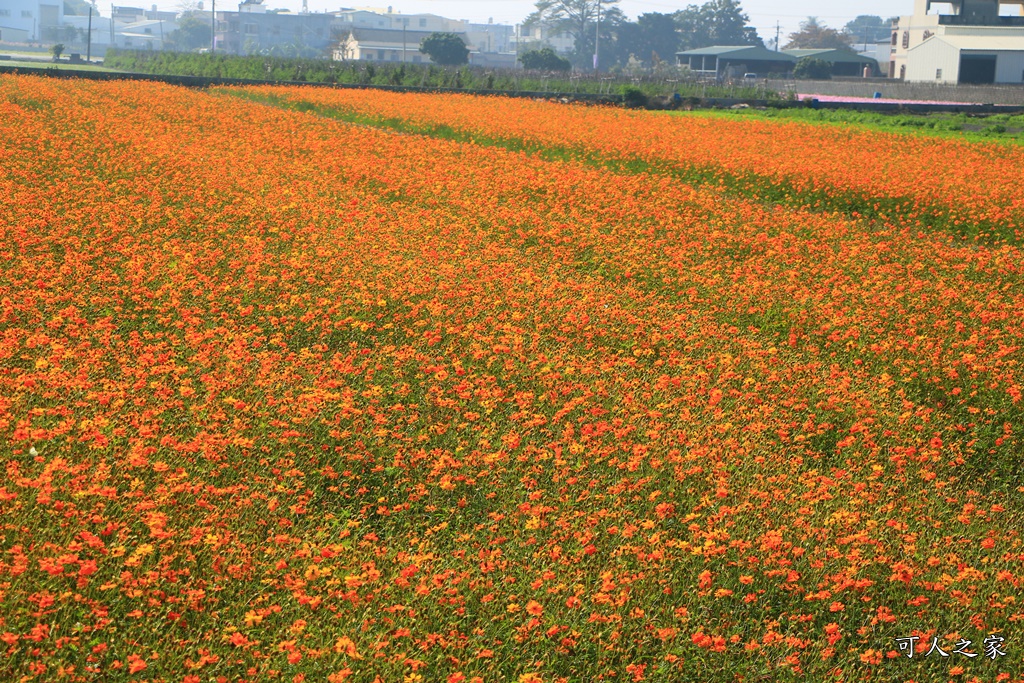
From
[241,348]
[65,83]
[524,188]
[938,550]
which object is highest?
[65,83]

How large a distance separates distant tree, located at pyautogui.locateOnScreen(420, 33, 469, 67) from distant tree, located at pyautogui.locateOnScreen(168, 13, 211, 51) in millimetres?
94391

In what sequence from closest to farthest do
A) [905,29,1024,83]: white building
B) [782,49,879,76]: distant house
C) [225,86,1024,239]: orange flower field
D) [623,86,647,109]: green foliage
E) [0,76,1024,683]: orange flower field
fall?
[0,76,1024,683]: orange flower field < [225,86,1024,239]: orange flower field < [623,86,647,109]: green foliage < [905,29,1024,83]: white building < [782,49,879,76]: distant house

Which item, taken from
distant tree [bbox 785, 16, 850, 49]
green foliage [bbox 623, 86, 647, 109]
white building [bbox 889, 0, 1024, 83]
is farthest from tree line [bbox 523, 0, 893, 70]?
green foliage [bbox 623, 86, 647, 109]

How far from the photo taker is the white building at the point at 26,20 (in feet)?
505

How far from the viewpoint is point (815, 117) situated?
3956 centimetres

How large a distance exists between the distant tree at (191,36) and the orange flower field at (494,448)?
16869cm

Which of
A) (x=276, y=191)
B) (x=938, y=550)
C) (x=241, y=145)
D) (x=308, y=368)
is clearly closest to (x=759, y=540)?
(x=938, y=550)

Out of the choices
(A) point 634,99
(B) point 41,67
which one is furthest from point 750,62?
(B) point 41,67

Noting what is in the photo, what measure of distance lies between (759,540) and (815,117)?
121 feet

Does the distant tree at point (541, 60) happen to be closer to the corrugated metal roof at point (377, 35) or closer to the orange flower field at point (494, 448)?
the corrugated metal roof at point (377, 35)

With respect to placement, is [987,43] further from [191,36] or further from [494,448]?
[191,36]

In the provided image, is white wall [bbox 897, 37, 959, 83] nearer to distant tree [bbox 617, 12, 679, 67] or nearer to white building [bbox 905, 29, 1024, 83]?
white building [bbox 905, 29, 1024, 83]

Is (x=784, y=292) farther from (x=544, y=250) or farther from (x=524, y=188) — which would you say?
(x=524, y=188)

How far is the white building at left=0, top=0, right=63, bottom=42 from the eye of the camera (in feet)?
505
